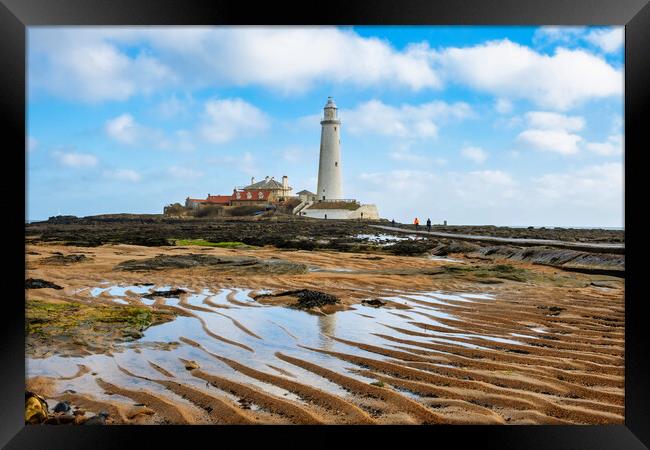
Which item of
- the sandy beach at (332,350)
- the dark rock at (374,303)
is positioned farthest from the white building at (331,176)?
the dark rock at (374,303)

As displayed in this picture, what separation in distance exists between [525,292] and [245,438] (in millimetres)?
5307

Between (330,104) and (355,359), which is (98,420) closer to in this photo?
(355,359)

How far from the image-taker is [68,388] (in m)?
3.56

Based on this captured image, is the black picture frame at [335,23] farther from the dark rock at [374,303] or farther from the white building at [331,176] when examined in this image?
the white building at [331,176]

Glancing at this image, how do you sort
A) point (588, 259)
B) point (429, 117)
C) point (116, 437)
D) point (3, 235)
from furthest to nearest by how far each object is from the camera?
point (429, 117), point (588, 259), point (3, 235), point (116, 437)

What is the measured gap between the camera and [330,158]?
111 feet

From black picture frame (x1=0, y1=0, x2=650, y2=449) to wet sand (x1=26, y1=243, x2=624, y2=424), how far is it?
0.41ft

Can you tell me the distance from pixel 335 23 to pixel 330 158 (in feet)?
100

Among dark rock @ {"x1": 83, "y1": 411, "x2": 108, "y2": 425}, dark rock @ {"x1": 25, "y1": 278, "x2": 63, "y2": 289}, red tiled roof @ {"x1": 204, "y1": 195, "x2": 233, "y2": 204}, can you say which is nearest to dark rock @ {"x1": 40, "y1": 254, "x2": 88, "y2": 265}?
dark rock @ {"x1": 25, "y1": 278, "x2": 63, "y2": 289}

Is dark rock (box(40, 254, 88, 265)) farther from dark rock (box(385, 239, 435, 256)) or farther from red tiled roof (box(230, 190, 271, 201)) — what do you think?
red tiled roof (box(230, 190, 271, 201))

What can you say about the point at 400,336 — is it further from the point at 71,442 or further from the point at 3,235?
the point at 3,235

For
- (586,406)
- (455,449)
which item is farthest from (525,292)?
(455,449)

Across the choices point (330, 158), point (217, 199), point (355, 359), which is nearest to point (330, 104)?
point (330, 158)

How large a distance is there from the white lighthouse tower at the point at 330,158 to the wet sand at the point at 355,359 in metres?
26.0
